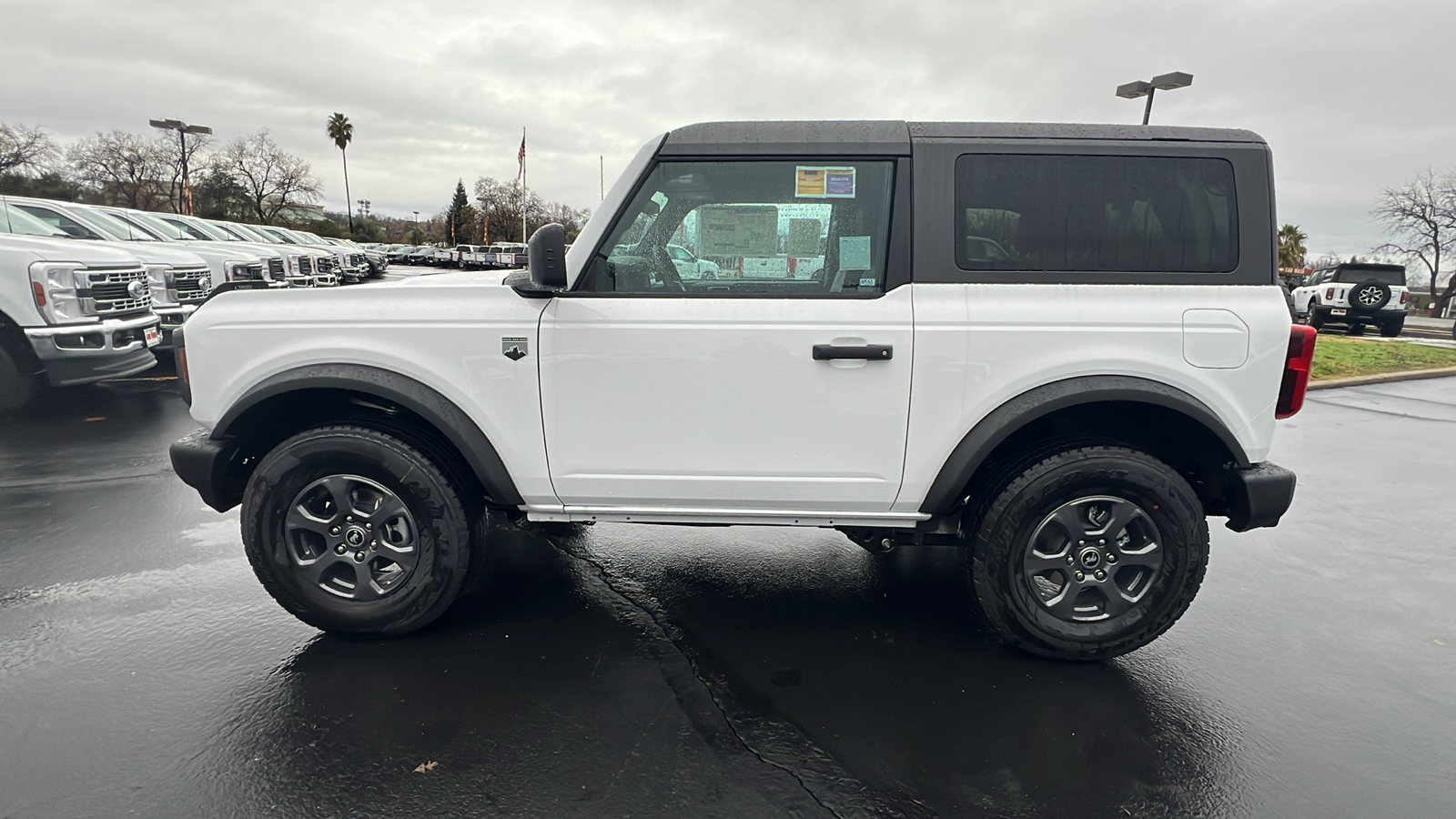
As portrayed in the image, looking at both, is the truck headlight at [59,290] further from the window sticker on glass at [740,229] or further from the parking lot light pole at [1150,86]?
the parking lot light pole at [1150,86]

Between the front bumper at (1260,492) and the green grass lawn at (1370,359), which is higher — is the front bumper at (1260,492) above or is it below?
above

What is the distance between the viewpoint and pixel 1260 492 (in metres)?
2.82

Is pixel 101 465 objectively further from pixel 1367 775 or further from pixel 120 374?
pixel 1367 775

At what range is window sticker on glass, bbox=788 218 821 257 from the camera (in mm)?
2883

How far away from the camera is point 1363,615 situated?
3.57 meters

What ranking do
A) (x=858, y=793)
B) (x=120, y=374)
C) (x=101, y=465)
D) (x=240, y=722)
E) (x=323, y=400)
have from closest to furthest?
(x=858, y=793)
(x=240, y=722)
(x=323, y=400)
(x=101, y=465)
(x=120, y=374)

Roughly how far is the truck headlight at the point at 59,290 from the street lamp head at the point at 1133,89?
18.5m

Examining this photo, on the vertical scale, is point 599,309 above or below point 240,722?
above

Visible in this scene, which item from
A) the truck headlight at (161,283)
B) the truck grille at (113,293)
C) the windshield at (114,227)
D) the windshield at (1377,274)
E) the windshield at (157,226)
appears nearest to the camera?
the truck grille at (113,293)

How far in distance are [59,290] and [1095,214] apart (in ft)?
27.0

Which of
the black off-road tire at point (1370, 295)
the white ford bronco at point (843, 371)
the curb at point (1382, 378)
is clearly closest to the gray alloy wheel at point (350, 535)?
the white ford bronco at point (843, 371)

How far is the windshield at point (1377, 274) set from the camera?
18453mm

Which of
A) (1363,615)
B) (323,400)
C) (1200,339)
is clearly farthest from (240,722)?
(1363,615)

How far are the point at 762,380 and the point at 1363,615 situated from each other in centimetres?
313
